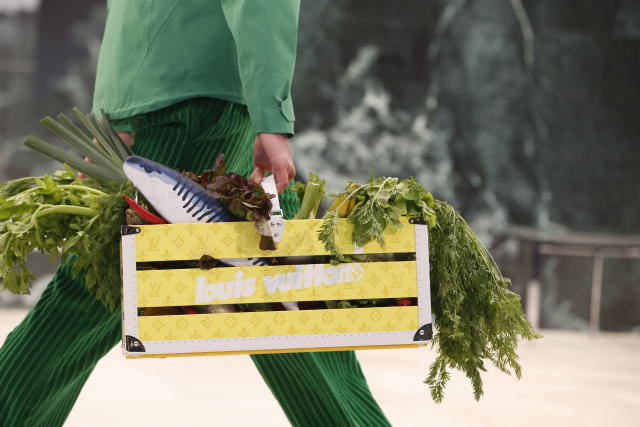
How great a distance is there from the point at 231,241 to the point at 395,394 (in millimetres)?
2220

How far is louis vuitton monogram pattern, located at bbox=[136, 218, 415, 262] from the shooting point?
1229 millimetres

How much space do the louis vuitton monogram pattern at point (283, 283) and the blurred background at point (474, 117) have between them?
4191 mm

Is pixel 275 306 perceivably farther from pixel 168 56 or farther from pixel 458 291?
pixel 168 56

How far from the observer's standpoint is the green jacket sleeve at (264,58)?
135 centimetres

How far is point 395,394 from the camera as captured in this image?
3.32 m

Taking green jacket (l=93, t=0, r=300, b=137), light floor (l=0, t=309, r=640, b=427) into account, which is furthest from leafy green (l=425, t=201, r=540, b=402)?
light floor (l=0, t=309, r=640, b=427)

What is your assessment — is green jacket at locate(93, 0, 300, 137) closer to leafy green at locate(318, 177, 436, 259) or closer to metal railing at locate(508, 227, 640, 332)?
leafy green at locate(318, 177, 436, 259)

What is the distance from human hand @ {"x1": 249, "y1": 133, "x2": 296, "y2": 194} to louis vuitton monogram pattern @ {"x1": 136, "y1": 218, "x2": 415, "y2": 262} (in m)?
0.11

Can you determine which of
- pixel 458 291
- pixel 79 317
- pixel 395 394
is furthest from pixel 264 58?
pixel 395 394

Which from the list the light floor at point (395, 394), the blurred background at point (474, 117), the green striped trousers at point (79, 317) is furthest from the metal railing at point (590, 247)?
the green striped trousers at point (79, 317)

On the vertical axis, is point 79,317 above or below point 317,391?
above

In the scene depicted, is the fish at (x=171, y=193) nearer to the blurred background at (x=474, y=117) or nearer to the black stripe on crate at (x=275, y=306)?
the black stripe on crate at (x=275, y=306)

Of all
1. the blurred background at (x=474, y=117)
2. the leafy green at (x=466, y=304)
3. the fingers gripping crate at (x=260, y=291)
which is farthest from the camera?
the blurred background at (x=474, y=117)

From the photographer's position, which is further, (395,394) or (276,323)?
(395,394)
